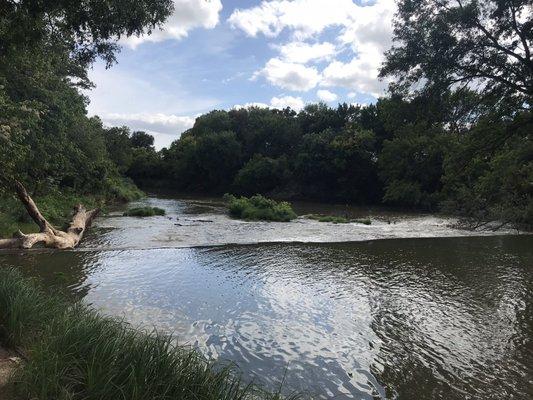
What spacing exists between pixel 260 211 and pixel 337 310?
20.1 metres

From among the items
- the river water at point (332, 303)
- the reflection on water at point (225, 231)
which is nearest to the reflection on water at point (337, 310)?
the river water at point (332, 303)

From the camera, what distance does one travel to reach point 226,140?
7231 cm

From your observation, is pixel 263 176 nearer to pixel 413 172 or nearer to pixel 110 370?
pixel 413 172

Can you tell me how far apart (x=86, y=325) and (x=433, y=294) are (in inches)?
365

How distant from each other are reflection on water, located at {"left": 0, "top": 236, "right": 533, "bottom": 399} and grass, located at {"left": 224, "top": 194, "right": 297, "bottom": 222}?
11.6 m

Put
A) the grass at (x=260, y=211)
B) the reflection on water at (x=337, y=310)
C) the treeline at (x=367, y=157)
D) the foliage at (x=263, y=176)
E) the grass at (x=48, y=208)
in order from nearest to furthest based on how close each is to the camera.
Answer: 1. the reflection on water at (x=337, y=310)
2. the treeline at (x=367, y=157)
3. the grass at (x=48, y=208)
4. the grass at (x=260, y=211)
5. the foliage at (x=263, y=176)

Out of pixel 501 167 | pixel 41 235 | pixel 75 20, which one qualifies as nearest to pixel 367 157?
pixel 501 167

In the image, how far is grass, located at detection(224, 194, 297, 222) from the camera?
2967 cm

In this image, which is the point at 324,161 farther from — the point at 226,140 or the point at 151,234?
the point at 151,234

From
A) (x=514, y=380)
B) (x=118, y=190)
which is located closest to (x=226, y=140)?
(x=118, y=190)

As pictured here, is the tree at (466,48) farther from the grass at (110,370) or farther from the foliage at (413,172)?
the foliage at (413,172)

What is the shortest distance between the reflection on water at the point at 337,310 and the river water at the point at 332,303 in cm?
3

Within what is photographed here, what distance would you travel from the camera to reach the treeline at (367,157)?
45.0ft

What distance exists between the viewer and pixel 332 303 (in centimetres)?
1098
